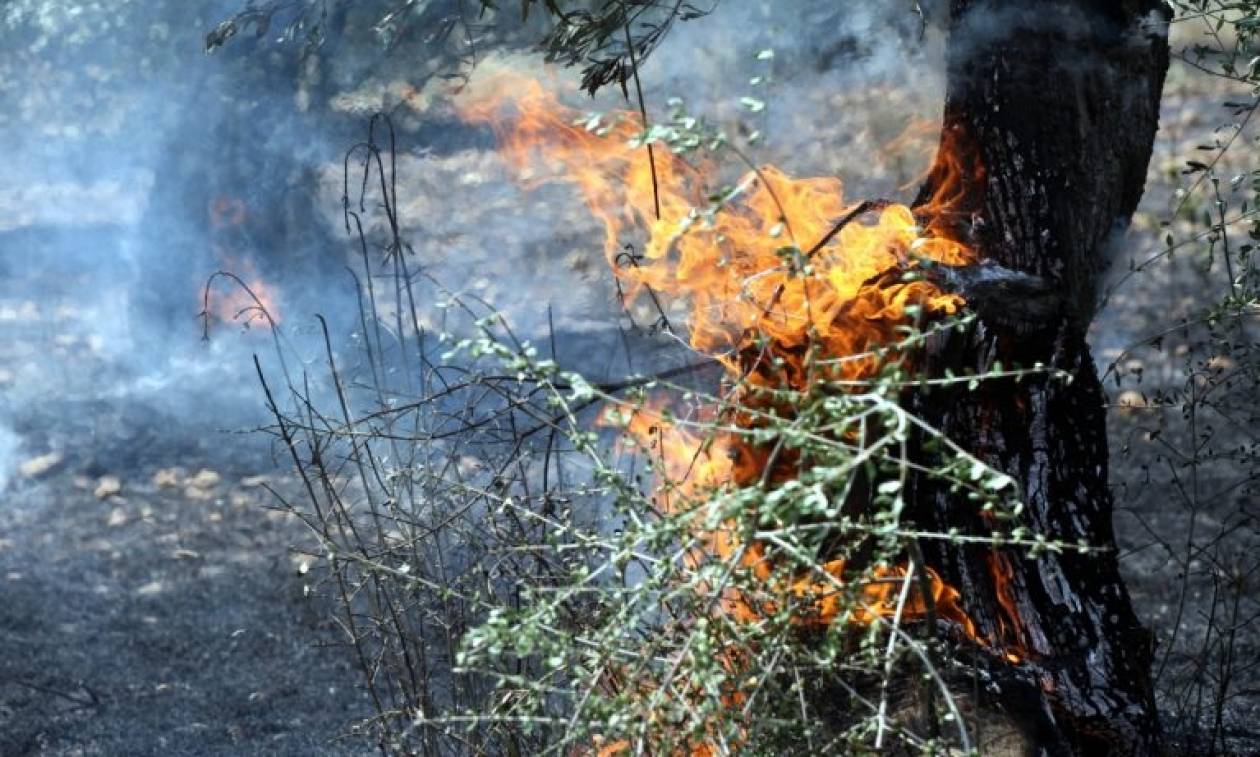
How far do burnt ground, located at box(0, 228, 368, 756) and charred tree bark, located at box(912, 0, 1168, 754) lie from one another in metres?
1.69

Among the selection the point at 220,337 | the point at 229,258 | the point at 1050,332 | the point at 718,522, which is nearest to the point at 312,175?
the point at 229,258

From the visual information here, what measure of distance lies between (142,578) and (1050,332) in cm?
457

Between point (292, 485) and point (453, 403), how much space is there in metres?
1.05

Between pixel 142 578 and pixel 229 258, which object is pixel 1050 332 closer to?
pixel 142 578

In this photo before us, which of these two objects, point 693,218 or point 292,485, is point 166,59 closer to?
point 292,485

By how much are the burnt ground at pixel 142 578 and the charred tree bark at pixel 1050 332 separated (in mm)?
1688

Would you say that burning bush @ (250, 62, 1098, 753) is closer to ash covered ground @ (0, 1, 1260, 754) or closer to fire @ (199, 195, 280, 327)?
ash covered ground @ (0, 1, 1260, 754)

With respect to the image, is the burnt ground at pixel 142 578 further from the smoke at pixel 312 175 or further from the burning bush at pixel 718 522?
the burning bush at pixel 718 522

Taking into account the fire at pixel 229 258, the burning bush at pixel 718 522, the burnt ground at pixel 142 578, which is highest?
the fire at pixel 229 258

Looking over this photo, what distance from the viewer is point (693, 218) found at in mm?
2148

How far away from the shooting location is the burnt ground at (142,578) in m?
5.18

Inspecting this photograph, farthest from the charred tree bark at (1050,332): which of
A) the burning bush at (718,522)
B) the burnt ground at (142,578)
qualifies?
the burnt ground at (142,578)

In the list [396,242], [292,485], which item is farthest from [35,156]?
[396,242]

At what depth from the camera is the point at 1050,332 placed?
355 centimetres
